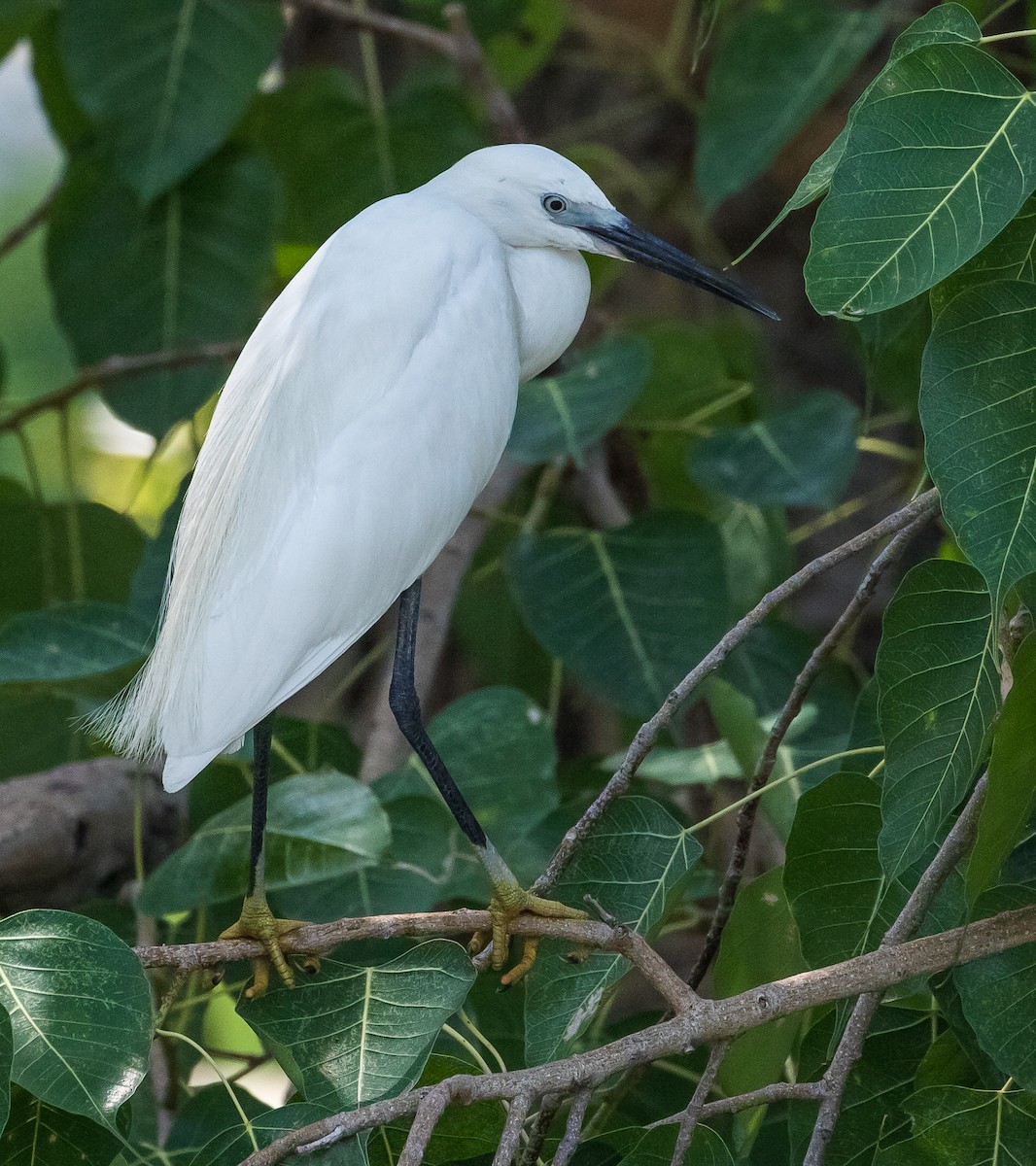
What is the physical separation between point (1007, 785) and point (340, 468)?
610mm

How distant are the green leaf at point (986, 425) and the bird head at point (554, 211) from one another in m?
0.44

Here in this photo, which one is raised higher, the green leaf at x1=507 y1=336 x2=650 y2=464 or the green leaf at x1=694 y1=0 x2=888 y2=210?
the green leaf at x1=694 y1=0 x2=888 y2=210

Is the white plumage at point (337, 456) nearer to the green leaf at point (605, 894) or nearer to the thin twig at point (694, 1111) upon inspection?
the green leaf at point (605, 894)

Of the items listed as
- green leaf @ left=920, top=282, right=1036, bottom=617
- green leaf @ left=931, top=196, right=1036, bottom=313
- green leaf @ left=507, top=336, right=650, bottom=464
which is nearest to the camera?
green leaf @ left=920, top=282, right=1036, bottom=617

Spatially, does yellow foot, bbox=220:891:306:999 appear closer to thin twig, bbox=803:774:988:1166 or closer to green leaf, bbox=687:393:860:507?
thin twig, bbox=803:774:988:1166

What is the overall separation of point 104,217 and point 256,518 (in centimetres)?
103

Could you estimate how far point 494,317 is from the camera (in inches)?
46.9

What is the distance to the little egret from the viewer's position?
3.67 ft

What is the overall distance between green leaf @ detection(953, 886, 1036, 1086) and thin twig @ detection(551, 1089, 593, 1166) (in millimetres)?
237

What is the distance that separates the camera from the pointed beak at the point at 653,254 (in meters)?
1.25

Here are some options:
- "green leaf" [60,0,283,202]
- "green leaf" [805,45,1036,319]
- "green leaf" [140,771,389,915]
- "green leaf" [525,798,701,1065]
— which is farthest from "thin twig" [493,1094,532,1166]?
"green leaf" [60,0,283,202]

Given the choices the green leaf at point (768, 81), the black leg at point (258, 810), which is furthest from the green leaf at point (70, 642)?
the green leaf at point (768, 81)

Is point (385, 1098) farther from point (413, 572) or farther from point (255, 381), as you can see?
point (255, 381)

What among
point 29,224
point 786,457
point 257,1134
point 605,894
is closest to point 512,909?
point 605,894
